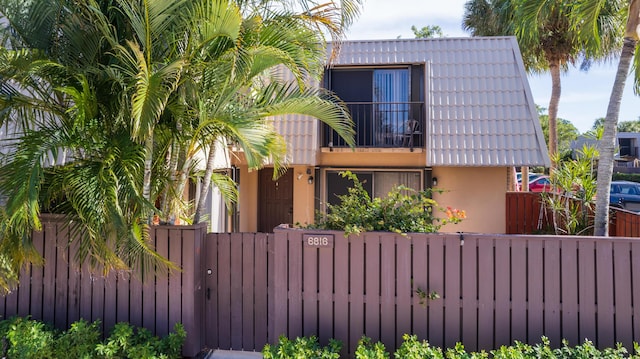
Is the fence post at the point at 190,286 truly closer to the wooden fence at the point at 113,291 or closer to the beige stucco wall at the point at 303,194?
the wooden fence at the point at 113,291

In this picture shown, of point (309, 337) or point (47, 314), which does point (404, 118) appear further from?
point (47, 314)

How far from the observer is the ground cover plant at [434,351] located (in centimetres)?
388

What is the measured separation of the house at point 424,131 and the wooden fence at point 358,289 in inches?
196

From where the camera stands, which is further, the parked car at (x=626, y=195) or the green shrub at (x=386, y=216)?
the parked car at (x=626, y=195)

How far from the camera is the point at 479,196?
9.88 meters

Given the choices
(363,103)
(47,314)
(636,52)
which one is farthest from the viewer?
(363,103)

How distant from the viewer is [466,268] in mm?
4477

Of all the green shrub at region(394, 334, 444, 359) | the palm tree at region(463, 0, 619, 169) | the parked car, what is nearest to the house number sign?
the green shrub at region(394, 334, 444, 359)

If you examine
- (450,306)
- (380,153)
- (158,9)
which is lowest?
(450,306)

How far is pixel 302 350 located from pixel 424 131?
7151 mm

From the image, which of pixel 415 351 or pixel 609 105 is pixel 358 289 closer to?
pixel 415 351

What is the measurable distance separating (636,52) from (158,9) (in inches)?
242

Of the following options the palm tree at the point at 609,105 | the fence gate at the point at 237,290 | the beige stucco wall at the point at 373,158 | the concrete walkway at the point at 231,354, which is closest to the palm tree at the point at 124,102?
the fence gate at the point at 237,290

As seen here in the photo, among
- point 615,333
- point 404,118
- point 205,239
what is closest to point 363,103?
point 404,118
